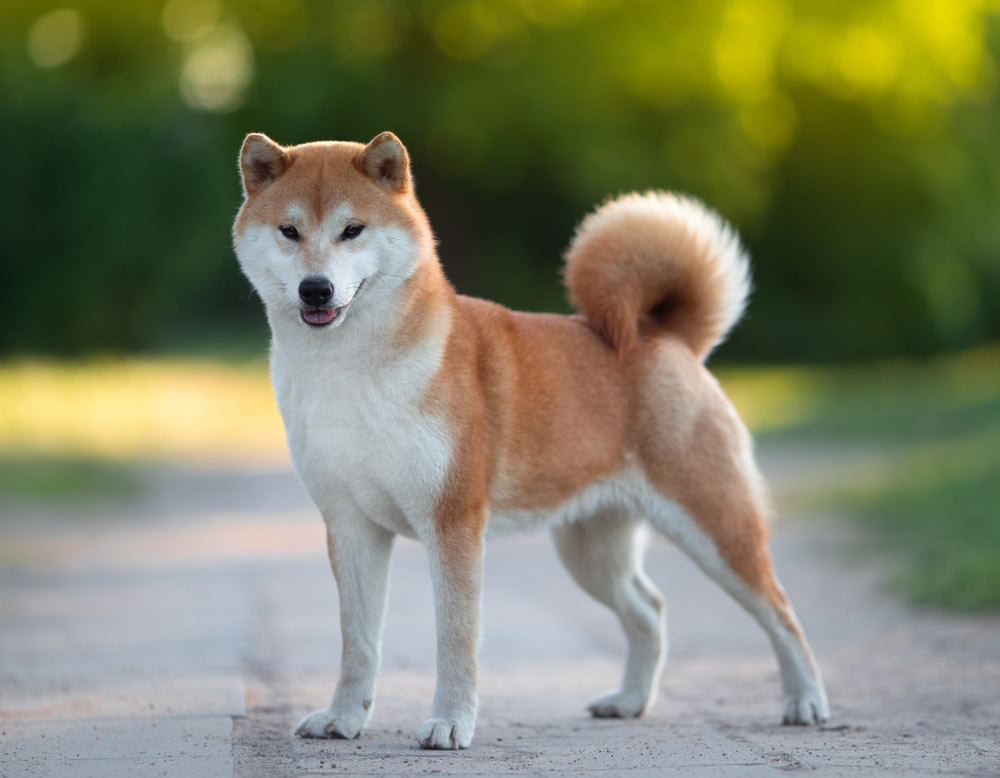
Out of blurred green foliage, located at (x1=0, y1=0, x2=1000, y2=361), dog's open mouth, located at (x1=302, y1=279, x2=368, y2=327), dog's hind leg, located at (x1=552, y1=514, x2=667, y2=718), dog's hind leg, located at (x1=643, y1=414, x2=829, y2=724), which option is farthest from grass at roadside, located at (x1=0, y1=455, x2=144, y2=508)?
blurred green foliage, located at (x1=0, y1=0, x2=1000, y2=361)

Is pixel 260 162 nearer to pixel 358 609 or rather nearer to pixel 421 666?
pixel 358 609

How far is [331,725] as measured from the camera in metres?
4.28

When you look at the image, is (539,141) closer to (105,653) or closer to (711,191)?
(711,191)

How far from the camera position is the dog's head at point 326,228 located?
405 centimetres

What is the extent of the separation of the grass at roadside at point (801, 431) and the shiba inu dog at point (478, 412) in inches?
93.6

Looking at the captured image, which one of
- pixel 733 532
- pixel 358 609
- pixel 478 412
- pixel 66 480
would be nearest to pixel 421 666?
pixel 358 609

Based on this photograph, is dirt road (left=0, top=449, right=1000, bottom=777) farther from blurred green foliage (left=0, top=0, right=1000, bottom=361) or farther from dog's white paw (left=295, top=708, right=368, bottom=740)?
blurred green foliage (left=0, top=0, right=1000, bottom=361)

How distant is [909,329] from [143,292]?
12.7 meters

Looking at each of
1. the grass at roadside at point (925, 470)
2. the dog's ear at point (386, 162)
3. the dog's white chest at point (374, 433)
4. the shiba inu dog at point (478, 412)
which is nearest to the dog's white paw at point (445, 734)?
the shiba inu dog at point (478, 412)

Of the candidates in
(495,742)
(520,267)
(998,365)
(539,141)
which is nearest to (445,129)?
(539,141)

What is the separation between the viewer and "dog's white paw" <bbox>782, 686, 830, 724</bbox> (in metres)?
4.72

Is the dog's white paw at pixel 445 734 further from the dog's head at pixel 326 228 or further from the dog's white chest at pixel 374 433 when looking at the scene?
the dog's head at pixel 326 228

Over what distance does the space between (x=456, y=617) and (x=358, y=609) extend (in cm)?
39

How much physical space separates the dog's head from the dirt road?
1.32 meters
